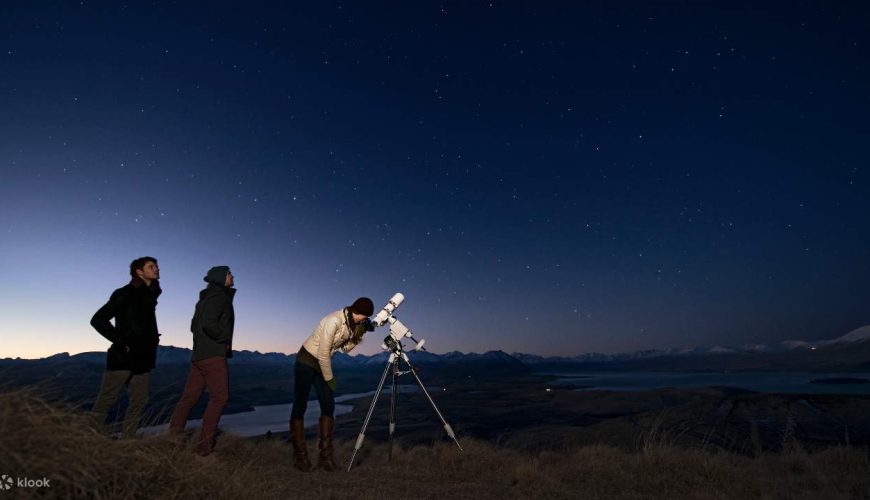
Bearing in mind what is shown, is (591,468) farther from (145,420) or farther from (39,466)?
(39,466)

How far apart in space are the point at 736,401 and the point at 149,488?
30.5 meters

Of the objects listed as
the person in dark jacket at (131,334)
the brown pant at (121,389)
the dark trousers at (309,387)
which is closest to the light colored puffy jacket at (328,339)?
the dark trousers at (309,387)

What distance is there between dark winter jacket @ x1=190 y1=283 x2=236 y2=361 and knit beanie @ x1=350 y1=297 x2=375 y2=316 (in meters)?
1.44

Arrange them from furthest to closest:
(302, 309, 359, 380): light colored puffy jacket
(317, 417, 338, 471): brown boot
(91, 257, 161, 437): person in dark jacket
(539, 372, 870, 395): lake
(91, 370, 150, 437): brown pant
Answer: (539, 372, 870, 395): lake, (317, 417, 338, 471): brown boot, (302, 309, 359, 380): light colored puffy jacket, (91, 257, 161, 437): person in dark jacket, (91, 370, 150, 437): brown pant

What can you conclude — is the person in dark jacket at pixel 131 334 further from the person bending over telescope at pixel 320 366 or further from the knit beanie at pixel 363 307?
the knit beanie at pixel 363 307

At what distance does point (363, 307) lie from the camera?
19.5 ft

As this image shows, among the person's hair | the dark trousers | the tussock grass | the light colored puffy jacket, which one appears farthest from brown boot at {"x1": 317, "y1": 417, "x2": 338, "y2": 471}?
the person's hair

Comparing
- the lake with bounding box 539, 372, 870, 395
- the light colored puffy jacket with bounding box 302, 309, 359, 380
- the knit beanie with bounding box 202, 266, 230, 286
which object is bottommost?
the lake with bounding box 539, 372, 870, 395

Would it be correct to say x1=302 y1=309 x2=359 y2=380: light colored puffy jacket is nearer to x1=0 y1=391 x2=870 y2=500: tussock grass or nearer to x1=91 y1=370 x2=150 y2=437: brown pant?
x1=0 y1=391 x2=870 y2=500: tussock grass

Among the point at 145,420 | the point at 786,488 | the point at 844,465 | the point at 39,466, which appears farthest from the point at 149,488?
the point at 844,465

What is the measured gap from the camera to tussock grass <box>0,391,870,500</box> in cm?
242

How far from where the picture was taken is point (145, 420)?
4.32 meters

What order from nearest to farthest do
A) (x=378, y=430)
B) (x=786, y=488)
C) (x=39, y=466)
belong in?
(x=39, y=466), (x=786, y=488), (x=378, y=430)

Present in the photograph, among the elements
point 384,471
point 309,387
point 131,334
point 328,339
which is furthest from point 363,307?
point 131,334
